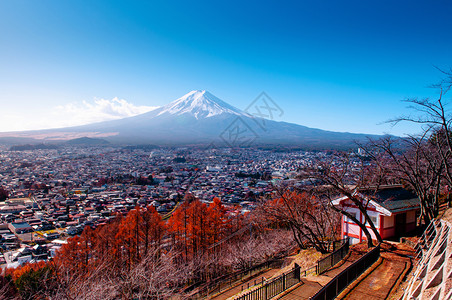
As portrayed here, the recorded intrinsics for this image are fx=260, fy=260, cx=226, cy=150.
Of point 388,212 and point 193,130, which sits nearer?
point 388,212

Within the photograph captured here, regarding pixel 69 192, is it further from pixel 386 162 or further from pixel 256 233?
pixel 386 162

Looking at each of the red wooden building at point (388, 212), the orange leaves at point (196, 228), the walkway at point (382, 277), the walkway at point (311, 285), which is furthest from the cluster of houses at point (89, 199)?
the orange leaves at point (196, 228)

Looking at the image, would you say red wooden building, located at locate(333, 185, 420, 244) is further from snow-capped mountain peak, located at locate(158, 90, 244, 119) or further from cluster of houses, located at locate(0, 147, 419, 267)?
snow-capped mountain peak, located at locate(158, 90, 244, 119)

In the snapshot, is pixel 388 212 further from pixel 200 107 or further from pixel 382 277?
pixel 200 107

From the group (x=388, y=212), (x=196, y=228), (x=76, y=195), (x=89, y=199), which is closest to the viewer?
(x=388, y=212)

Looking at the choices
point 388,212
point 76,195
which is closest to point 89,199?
point 76,195

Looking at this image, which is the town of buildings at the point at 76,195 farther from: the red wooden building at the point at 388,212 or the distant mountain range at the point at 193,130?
the distant mountain range at the point at 193,130

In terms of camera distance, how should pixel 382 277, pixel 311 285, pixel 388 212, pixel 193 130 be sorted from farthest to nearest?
pixel 193 130 → pixel 388 212 → pixel 311 285 → pixel 382 277

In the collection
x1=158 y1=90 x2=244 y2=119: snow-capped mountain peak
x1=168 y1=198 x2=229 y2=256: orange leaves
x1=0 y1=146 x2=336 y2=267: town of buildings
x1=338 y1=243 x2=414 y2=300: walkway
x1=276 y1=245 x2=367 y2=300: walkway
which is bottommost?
x1=0 y1=146 x2=336 y2=267: town of buildings

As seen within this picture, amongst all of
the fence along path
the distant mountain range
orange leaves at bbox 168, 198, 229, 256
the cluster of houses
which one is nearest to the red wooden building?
the cluster of houses
